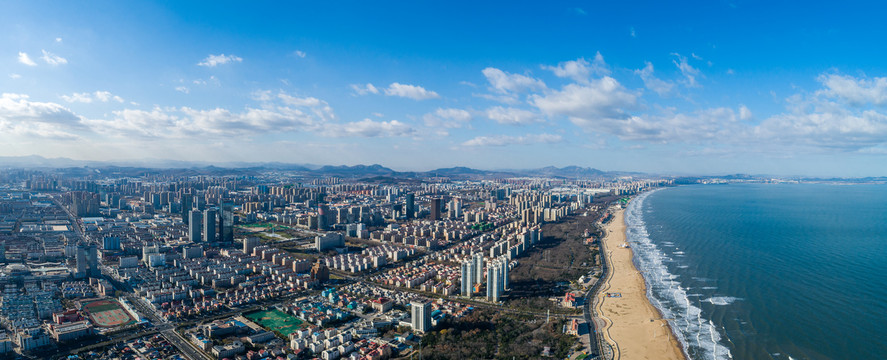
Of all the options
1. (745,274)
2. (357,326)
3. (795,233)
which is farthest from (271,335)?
(795,233)

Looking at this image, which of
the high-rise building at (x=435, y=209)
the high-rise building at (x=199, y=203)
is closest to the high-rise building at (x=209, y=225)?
the high-rise building at (x=199, y=203)

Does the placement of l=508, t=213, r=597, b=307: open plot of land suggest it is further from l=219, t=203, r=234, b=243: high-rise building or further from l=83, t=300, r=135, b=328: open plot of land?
l=219, t=203, r=234, b=243: high-rise building

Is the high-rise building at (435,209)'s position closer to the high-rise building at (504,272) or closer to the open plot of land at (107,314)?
the high-rise building at (504,272)

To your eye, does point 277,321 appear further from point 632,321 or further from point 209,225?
point 209,225

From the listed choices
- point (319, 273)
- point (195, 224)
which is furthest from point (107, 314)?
point (195, 224)

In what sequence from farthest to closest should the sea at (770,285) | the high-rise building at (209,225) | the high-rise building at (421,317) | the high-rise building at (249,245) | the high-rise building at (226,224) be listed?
the high-rise building at (226,224), the high-rise building at (209,225), the high-rise building at (249,245), the high-rise building at (421,317), the sea at (770,285)

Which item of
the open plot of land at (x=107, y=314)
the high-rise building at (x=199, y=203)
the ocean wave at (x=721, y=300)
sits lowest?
the open plot of land at (x=107, y=314)

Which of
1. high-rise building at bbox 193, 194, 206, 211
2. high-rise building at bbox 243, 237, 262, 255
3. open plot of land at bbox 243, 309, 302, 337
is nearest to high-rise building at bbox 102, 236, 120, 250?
high-rise building at bbox 243, 237, 262, 255
